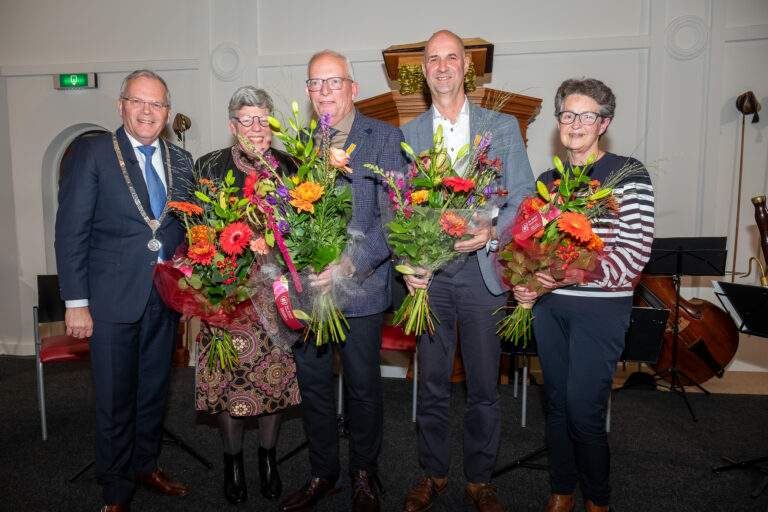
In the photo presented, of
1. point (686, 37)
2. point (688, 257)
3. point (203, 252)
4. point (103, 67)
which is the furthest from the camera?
point (103, 67)

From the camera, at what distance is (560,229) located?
165 cm

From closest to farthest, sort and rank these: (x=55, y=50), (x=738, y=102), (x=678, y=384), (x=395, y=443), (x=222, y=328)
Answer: (x=222, y=328) < (x=395, y=443) < (x=678, y=384) < (x=738, y=102) < (x=55, y=50)

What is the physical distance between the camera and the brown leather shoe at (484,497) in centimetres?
209

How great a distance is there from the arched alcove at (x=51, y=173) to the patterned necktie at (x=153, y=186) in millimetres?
3662

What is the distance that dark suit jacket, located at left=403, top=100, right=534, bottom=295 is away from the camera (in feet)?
6.49

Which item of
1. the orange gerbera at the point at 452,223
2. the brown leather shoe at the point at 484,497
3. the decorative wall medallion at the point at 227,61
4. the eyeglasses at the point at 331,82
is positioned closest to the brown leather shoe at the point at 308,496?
the brown leather shoe at the point at 484,497

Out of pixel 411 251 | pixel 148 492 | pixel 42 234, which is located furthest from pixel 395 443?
pixel 42 234

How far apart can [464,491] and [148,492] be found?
1.59 m

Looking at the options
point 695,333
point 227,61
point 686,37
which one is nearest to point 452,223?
point 695,333

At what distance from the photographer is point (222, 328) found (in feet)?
6.92

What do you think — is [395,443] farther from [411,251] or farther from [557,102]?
[557,102]

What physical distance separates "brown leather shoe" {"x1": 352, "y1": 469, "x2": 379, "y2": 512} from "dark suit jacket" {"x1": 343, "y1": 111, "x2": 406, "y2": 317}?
2.52 feet

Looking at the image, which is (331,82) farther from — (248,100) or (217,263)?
(217,263)

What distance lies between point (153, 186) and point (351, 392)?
Answer: 1.29 m
